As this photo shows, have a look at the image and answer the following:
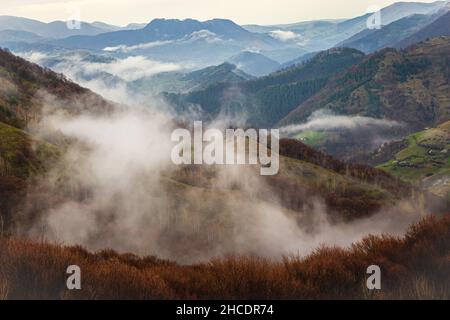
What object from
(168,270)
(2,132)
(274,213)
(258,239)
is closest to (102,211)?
(2,132)

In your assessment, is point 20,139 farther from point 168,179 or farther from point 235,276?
point 235,276

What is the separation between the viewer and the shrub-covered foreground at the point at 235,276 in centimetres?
1191

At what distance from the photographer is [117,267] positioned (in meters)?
12.8

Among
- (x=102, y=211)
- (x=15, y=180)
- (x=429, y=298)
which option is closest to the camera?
(x=429, y=298)

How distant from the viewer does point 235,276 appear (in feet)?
42.7

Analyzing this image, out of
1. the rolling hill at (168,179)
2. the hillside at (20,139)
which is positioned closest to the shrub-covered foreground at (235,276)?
the hillside at (20,139)

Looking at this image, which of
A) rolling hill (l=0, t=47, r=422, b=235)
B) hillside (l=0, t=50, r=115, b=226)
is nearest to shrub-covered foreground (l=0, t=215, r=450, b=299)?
hillside (l=0, t=50, r=115, b=226)

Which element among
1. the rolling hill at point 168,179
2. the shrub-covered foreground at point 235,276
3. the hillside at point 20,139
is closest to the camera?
the shrub-covered foreground at point 235,276

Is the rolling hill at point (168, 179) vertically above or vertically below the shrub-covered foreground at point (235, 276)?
above

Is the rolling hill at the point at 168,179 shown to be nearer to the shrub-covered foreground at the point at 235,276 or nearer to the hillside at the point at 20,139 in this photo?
the hillside at the point at 20,139
